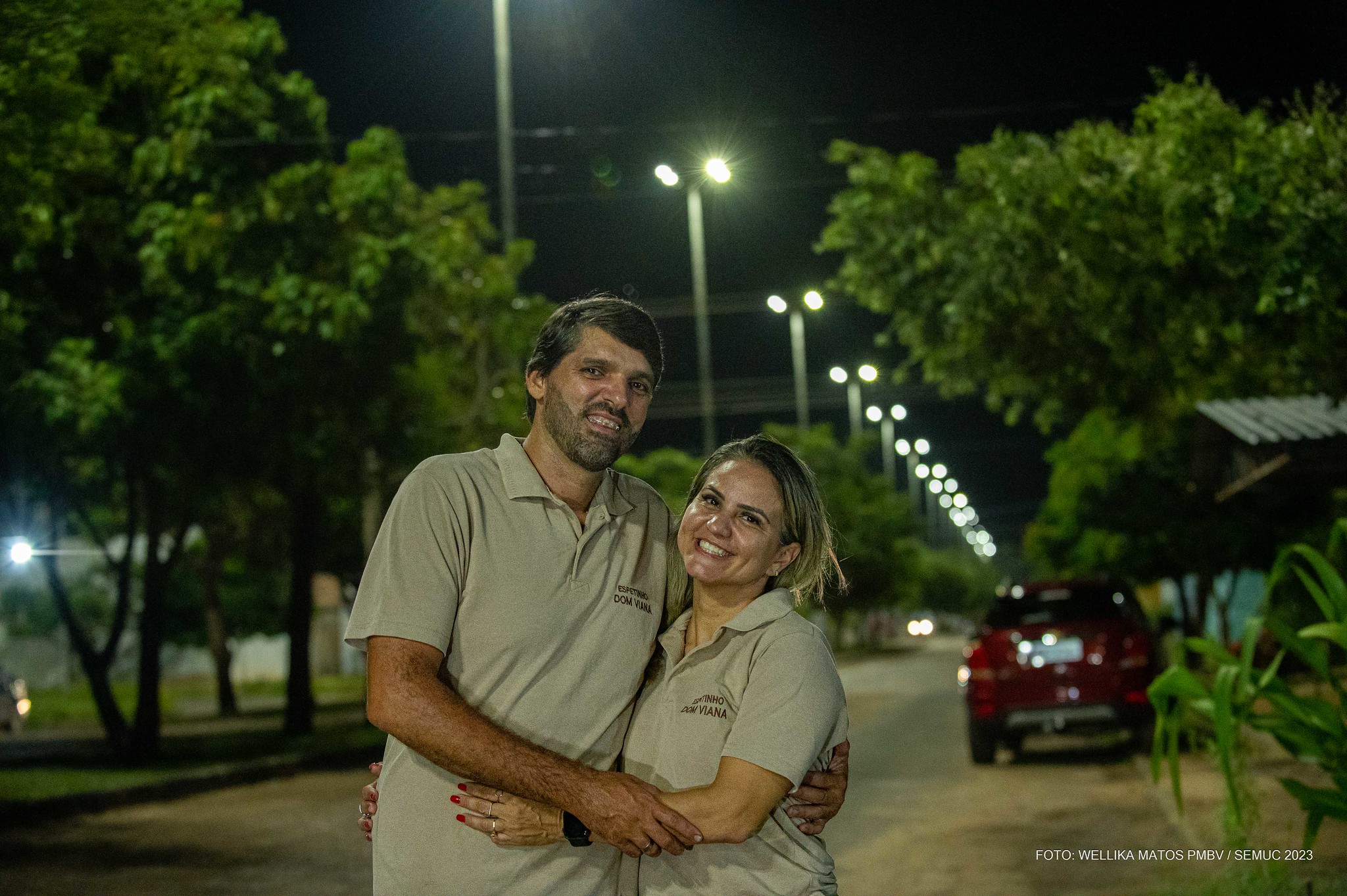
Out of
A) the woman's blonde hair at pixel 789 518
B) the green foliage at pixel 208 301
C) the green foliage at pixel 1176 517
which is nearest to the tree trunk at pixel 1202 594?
the green foliage at pixel 1176 517

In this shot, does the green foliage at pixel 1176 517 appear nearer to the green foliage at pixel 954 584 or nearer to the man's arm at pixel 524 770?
the man's arm at pixel 524 770

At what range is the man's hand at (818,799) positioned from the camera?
10.7ft

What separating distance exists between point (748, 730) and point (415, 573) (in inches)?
29.4

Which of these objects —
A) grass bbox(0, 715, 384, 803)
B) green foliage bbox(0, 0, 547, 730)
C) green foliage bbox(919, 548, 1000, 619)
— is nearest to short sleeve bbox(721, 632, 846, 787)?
green foliage bbox(0, 0, 547, 730)

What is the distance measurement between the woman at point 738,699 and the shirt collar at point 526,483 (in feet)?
0.55

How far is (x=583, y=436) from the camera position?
136 inches

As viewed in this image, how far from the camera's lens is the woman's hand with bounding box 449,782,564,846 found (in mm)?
3018

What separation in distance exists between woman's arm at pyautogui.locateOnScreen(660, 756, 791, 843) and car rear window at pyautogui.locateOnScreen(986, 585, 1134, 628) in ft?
41.3

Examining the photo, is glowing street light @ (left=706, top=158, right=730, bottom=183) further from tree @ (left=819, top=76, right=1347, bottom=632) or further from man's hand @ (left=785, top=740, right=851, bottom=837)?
man's hand @ (left=785, top=740, right=851, bottom=837)

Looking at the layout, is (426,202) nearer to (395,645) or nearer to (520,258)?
(520,258)

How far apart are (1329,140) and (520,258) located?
14854 mm

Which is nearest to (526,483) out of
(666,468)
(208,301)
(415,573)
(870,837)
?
(415,573)

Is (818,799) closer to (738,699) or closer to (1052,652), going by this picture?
(738,699)

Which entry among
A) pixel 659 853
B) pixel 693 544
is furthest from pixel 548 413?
pixel 659 853
